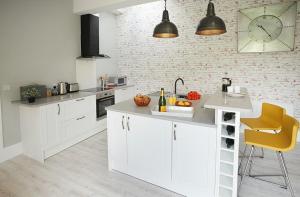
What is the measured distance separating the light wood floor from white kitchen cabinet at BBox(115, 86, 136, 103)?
75.7 inches

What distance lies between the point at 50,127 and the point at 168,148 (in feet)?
6.88

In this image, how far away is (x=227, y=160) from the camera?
2.12 meters

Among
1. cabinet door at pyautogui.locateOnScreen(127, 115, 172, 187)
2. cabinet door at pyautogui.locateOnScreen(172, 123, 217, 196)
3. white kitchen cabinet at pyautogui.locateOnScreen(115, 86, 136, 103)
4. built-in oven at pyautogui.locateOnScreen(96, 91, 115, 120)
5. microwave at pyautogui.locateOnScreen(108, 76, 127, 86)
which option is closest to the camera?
cabinet door at pyautogui.locateOnScreen(172, 123, 217, 196)

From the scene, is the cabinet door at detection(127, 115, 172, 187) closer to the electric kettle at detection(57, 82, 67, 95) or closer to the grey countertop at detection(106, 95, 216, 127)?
the grey countertop at detection(106, 95, 216, 127)

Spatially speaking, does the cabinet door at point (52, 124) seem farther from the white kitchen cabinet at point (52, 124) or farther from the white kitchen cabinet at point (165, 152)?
the white kitchen cabinet at point (165, 152)

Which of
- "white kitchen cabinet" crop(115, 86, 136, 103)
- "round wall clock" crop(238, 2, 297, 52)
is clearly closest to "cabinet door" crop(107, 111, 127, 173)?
"white kitchen cabinet" crop(115, 86, 136, 103)

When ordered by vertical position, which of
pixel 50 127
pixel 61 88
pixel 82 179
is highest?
pixel 61 88

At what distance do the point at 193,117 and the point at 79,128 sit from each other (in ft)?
8.29

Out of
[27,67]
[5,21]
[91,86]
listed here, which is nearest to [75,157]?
[27,67]

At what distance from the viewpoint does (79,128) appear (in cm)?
398

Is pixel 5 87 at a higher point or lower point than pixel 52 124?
higher

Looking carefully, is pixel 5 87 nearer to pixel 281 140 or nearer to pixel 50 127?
pixel 50 127

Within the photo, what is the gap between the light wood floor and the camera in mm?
2441

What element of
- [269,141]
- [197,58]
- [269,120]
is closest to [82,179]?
[269,141]
